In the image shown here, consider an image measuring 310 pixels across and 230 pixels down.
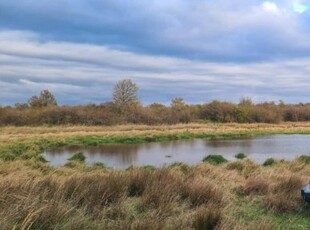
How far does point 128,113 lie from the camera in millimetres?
64188

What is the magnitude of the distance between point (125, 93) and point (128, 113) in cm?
954

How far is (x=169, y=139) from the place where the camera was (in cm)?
4106

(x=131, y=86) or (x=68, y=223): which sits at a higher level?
(x=131, y=86)

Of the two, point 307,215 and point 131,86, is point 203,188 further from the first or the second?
point 131,86

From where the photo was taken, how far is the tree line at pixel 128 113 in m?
61.7

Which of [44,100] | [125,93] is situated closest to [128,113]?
[125,93]

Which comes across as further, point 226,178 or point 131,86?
point 131,86

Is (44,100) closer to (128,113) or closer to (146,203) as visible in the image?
(128,113)

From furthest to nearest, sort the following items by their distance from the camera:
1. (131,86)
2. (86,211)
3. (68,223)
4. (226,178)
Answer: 1. (131,86)
2. (226,178)
3. (86,211)
4. (68,223)

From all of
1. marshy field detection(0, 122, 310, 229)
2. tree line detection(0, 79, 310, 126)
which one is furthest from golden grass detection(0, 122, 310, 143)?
marshy field detection(0, 122, 310, 229)

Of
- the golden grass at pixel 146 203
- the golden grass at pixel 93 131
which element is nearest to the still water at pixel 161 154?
the golden grass at pixel 93 131

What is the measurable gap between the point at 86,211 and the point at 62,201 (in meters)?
0.44

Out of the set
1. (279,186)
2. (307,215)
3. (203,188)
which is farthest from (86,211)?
(279,186)

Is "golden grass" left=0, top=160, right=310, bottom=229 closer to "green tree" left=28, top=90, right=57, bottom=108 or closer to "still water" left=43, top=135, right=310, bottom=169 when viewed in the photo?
"still water" left=43, top=135, right=310, bottom=169
